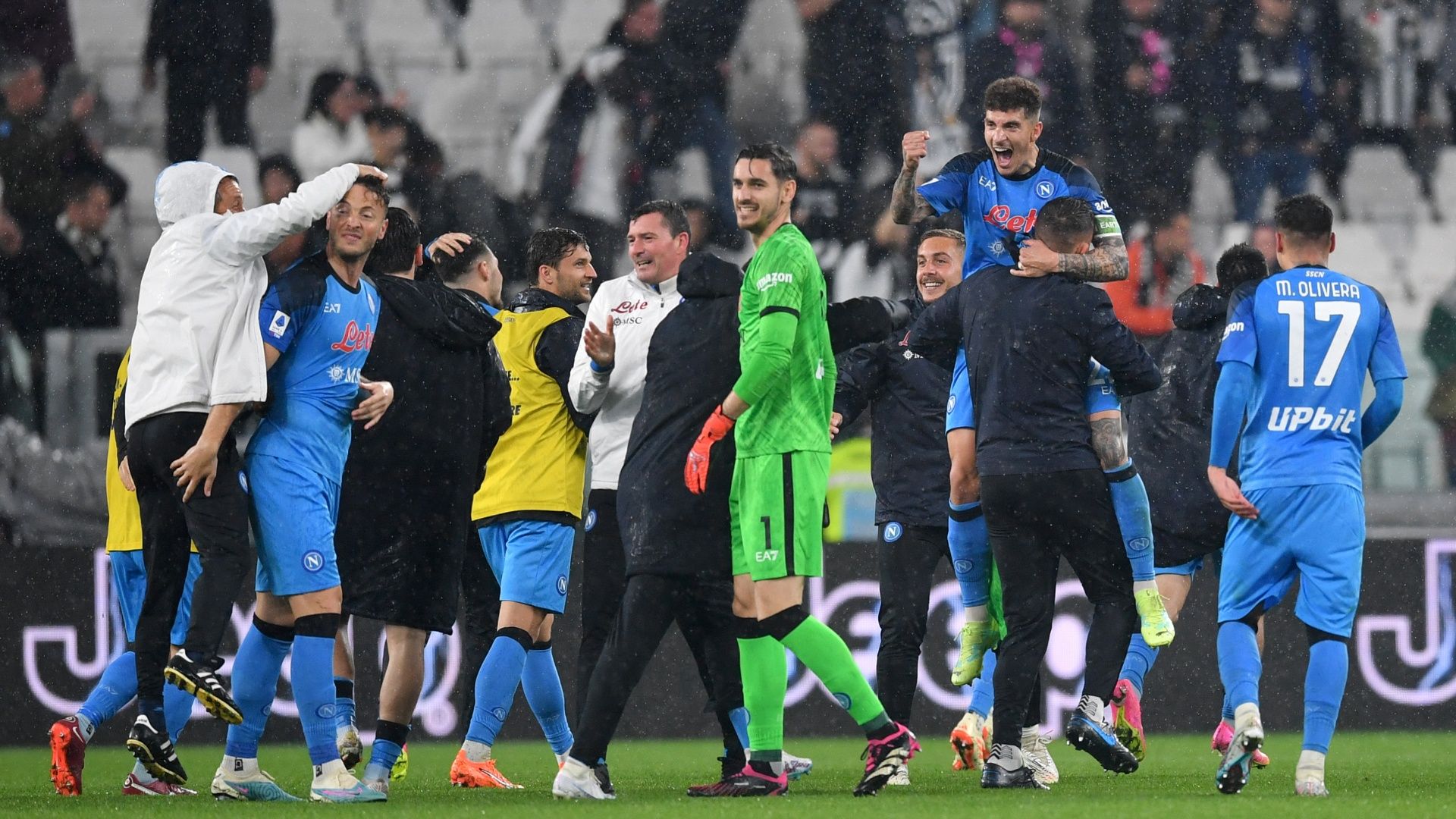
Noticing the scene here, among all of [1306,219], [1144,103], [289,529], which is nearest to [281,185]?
[1144,103]

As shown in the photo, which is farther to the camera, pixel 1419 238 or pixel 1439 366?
pixel 1419 238

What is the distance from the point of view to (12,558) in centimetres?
991

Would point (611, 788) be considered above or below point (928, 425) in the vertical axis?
below

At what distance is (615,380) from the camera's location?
6.86 m

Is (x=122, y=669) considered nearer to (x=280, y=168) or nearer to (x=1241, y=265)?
(x=1241, y=265)

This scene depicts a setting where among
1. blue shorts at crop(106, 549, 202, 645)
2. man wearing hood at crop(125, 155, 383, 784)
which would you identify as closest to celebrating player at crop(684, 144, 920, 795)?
man wearing hood at crop(125, 155, 383, 784)

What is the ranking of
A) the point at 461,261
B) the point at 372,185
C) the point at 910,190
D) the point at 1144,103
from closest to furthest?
1. the point at 372,185
2. the point at 910,190
3. the point at 461,261
4. the point at 1144,103

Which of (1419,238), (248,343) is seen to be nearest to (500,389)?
(248,343)

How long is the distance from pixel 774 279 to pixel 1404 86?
11183mm

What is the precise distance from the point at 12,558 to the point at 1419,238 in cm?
1128

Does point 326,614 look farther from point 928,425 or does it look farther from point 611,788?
point 928,425

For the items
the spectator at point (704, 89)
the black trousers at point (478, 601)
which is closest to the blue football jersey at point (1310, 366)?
the black trousers at point (478, 601)

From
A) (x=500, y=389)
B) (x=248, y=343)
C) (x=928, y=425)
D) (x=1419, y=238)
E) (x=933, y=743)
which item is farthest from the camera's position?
(x=1419, y=238)

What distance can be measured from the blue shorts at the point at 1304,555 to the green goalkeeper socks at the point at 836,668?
130cm
